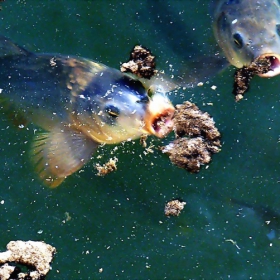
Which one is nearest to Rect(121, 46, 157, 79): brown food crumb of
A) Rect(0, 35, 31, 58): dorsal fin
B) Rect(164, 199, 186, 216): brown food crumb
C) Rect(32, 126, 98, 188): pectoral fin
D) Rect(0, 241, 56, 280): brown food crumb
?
Rect(32, 126, 98, 188): pectoral fin

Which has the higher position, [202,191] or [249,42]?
[249,42]

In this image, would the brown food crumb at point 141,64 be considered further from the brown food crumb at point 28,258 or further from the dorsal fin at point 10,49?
the brown food crumb at point 28,258

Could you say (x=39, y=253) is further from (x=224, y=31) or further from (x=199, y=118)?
(x=224, y=31)

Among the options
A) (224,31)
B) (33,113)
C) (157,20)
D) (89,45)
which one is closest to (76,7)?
(89,45)

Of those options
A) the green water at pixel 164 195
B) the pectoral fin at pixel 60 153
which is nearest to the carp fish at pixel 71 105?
the pectoral fin at pixel 60 153

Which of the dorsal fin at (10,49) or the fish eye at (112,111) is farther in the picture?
the dorsal fin at (10,49)

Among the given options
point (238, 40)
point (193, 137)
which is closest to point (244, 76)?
point (238, 40)
